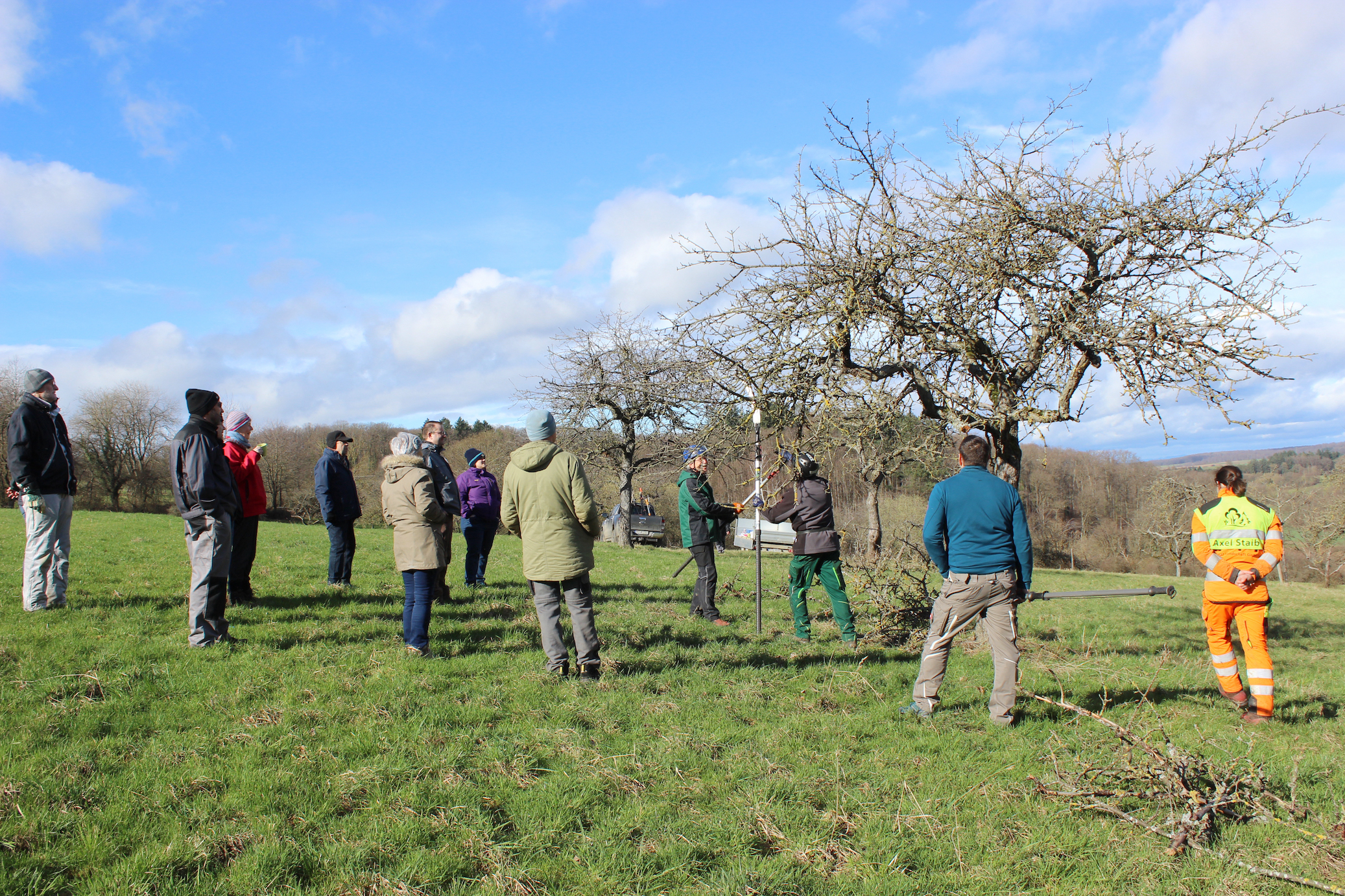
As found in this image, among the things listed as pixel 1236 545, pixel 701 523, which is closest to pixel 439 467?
pixel 701 523

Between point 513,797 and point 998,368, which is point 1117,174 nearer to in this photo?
point 998,368

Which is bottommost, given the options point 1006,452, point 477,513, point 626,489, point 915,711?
point 915,711

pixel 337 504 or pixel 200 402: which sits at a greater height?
pixel 200 402

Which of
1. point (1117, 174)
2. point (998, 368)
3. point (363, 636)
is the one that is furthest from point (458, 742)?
point (1117, 174)

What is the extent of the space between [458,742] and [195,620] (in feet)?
9.71

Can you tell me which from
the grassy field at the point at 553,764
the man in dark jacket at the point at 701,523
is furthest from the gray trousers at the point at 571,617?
the man in dark jacket at the point at 701,523

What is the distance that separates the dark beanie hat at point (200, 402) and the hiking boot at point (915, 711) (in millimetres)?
6176

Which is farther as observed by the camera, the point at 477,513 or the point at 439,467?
the point at 477,513

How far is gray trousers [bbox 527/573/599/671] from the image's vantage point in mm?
5543

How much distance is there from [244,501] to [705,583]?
515 centimetres

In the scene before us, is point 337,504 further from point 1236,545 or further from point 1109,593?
point 1236,545

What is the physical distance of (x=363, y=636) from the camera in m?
6.41

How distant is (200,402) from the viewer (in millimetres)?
6113

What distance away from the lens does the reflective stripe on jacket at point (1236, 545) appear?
5.94 meters
